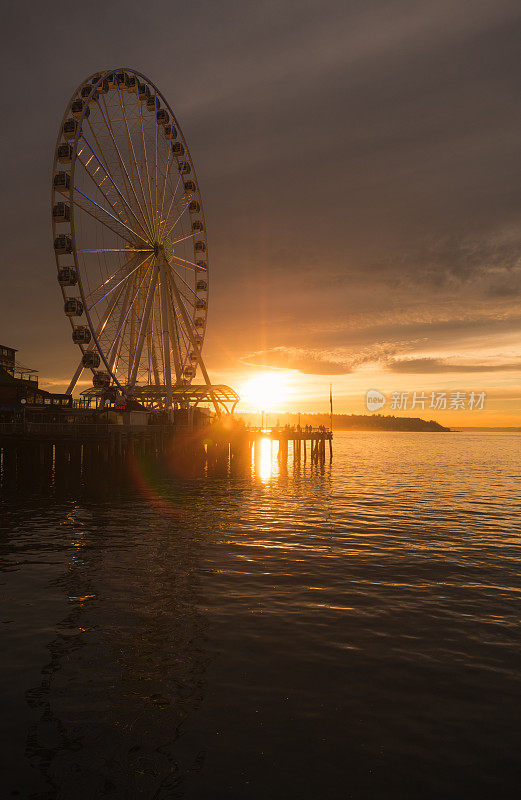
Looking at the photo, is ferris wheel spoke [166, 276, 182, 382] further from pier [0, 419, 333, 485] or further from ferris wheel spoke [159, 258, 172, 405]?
pier [0, 419, 333, 485]

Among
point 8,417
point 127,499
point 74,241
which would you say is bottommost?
point 127,499

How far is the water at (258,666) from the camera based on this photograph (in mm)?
7559

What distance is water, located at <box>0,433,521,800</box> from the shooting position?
24.8 feet

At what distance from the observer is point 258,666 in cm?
1077

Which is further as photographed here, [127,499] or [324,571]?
[127,499]

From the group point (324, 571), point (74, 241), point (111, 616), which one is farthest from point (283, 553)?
point (74, 241)

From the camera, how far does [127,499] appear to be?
3631 centimetres

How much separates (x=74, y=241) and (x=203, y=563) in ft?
112

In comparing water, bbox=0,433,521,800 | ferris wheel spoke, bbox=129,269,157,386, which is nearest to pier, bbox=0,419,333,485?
ferris wheel spoke, bbox=129,269,157,386

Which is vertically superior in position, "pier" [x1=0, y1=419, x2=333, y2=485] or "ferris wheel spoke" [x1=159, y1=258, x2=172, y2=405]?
"ferris wheel spoke" [x1=159, y1=258, x2=172, y2=405]

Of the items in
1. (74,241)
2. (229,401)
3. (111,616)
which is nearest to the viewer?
(111,616)

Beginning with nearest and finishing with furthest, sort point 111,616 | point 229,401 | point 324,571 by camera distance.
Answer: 1. point 111,616
2. point 324,571
3. point 229,401

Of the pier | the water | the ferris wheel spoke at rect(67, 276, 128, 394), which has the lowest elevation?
the water

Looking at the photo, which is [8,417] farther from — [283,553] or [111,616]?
[111,616]
